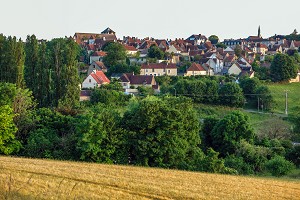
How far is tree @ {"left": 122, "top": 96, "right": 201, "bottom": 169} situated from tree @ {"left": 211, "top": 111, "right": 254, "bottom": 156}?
212 inches

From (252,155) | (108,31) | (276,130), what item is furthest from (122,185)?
(108,31)

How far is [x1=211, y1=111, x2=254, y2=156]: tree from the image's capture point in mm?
32719

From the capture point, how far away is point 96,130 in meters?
25.8

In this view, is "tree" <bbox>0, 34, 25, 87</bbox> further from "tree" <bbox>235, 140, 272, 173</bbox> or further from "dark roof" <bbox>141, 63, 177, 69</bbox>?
"dark roof" <bbox>141, 63, 177, 69</bbox>

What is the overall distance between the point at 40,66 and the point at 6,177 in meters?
24.5

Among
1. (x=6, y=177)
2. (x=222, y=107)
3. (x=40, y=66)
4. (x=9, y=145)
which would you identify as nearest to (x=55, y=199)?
(x=6, y=177)

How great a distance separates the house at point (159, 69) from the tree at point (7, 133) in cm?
4402

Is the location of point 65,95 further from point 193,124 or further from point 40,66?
point 193,124

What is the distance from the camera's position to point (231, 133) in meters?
32.8

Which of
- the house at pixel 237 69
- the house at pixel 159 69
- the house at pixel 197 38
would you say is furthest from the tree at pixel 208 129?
the house at pixel 197 38

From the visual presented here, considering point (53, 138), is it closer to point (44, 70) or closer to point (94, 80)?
point (44, 70)

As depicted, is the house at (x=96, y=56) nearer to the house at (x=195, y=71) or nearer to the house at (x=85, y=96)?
the house at (x=195, y=71)

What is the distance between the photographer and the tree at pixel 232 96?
2056 inches

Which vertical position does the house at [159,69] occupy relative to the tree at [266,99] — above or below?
above
